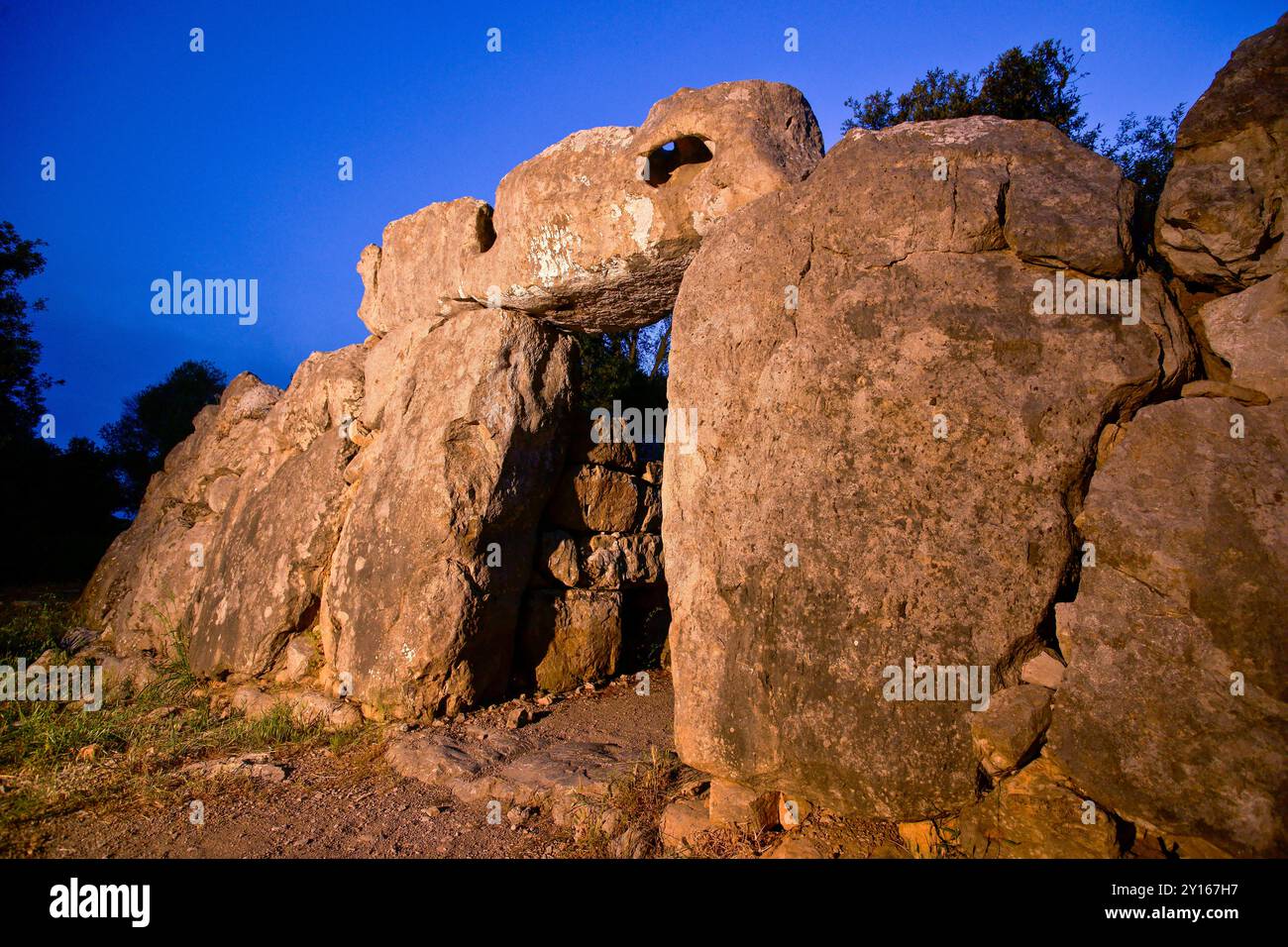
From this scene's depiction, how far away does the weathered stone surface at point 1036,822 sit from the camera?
9.18 feet

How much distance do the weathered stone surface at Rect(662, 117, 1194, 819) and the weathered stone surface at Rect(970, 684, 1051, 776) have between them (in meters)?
0.06

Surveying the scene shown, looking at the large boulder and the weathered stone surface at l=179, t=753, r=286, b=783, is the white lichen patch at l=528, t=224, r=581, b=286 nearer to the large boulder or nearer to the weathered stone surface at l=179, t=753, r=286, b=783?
the large boulder

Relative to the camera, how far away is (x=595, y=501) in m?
6.40

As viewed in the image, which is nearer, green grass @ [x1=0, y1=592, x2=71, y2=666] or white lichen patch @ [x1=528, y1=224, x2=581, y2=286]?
white lichen patch @ [x1=528, y1=224, x2=581, y2=286]

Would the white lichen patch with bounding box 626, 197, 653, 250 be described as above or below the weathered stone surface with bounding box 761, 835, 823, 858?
above

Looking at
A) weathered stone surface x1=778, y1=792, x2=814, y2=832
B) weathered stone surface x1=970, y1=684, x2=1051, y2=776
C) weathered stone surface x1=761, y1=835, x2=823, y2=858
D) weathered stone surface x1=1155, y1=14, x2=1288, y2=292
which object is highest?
weathered stone surface x1=1155, y1=14, x2=1288, y2=292

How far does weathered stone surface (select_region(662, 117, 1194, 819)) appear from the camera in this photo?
3.11m

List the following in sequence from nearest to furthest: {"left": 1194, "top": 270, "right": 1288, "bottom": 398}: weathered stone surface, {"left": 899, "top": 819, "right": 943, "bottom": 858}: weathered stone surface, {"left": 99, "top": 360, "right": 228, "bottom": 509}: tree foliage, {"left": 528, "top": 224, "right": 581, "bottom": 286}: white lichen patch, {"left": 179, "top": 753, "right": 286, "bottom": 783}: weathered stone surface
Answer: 1. {"left": 1194, "top": 270, "right": 1288, "bottom": 398}: weathered stone surface
2. {"left": 899, "top": 819, "right": 943, "bottom": 858}: weathered stone surface
3. {"left": 179, "top": 753, "right": 286, "bottom": 783}: weathered stone surface
4. {"left": 528, "top": 224, "right": 581, "bottom": 286}: white lichen patch
5. {"left": 99, "top": 360, "right": 228, "bottom": 509}: tree foliage

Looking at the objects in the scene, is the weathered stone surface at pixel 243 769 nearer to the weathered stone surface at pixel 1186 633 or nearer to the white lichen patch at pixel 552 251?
the white lichen patch at pixel 552 251

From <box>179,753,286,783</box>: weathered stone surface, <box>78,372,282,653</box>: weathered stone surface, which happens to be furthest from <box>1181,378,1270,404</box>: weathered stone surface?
<box>78,372,282,653</box>: weathered stone surface

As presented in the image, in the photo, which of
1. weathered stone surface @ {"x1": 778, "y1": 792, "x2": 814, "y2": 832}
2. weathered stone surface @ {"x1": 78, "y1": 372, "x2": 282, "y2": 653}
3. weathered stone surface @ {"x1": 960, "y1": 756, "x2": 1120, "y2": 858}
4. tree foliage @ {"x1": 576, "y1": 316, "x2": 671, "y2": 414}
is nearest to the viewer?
weathered stone surface @ {"x1": 960, "y1": 756, "x2": 1120, "y2": 858}
